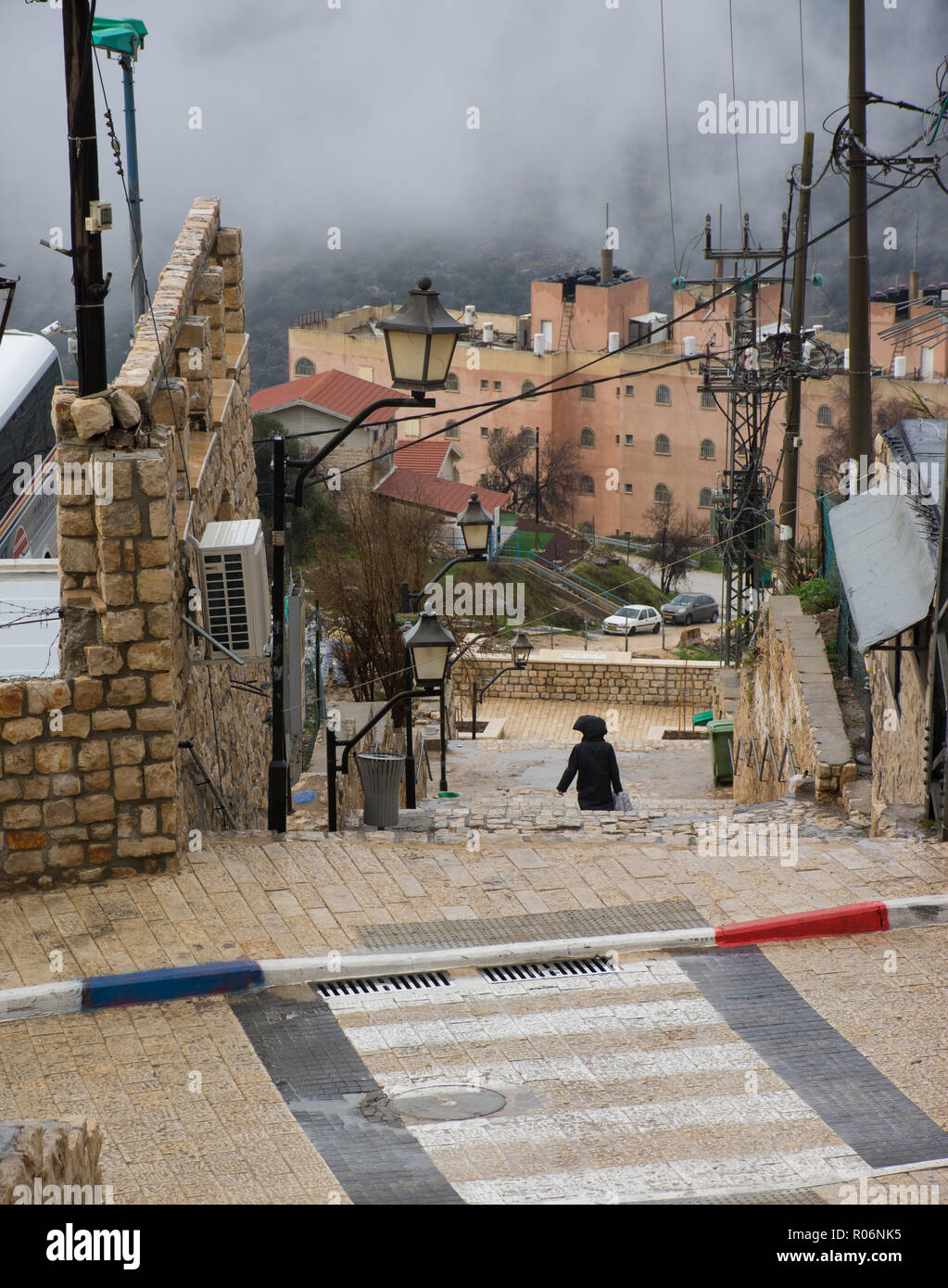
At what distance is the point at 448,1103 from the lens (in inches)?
243

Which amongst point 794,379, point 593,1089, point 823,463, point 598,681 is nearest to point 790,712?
point 593,1089

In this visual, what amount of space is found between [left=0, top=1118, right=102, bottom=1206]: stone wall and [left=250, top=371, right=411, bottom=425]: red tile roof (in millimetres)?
66096

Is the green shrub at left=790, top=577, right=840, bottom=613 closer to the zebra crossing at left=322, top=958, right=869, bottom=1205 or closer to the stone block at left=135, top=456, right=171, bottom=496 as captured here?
the zebra crossing at left=322, top=958, right=869, bottom=1205

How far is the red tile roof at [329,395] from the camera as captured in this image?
70250 millimetres

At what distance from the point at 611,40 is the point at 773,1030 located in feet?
659

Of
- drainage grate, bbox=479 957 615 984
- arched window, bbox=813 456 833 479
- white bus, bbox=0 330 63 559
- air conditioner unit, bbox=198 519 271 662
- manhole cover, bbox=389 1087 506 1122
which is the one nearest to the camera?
manhole cover, bbox=389 1087 506 1122

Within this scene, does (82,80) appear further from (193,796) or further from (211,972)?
(211,972)

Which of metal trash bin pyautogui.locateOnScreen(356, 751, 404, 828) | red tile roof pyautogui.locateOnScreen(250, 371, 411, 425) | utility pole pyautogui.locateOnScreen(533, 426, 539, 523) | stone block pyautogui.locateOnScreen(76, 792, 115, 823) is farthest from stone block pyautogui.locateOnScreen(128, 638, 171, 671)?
utility pole pyautogui.locateOnScreen(533, 426, 539, 523)

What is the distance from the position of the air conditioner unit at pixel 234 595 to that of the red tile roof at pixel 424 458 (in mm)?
59417

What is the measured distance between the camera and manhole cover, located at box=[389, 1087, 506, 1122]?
239 inches

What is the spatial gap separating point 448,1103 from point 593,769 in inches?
242

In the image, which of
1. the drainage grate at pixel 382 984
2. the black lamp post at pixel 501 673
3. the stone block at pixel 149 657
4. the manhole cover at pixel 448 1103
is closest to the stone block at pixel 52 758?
the stone block at pixel 149 657

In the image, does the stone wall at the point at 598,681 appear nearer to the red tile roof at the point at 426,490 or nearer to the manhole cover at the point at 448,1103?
the manhole cover at the point at 448,1103

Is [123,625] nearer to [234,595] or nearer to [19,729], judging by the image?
[19,729]
